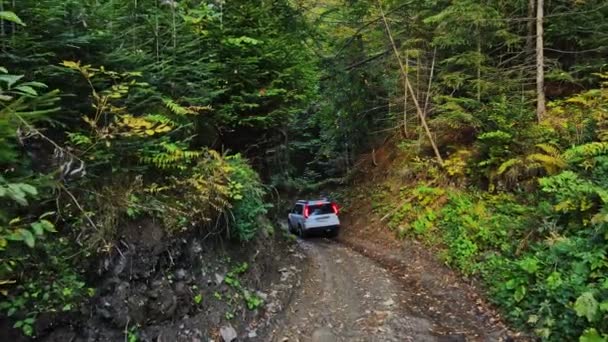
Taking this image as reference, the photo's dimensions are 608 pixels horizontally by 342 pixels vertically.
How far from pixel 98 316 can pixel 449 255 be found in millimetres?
7663

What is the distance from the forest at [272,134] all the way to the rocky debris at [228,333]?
5.20ft

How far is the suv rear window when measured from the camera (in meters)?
15.9

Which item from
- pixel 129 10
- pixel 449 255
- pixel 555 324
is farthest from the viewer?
pixel 449 255

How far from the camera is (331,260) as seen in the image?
11.2m

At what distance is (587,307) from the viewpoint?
4.89 m

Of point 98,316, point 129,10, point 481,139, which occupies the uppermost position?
point 129,10

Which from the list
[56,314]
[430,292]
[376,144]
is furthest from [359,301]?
[376,144]

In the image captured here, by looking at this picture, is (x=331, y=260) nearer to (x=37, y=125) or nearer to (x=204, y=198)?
(x=204, y=198)

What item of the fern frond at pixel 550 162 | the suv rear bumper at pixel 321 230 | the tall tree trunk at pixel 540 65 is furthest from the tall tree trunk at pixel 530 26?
the suv rear bumper at pixel 321 230

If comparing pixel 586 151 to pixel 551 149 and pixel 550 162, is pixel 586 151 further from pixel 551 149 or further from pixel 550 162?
pixel 551 149

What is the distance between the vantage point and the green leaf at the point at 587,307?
485 centimetres

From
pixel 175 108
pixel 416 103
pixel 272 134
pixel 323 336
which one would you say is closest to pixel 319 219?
pixel 416 103

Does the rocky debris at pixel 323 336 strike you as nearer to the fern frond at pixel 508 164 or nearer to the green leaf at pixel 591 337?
the green leaf at pixel 591 337

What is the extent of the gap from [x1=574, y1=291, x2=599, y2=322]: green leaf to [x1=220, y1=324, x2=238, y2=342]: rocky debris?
15.2 feet
